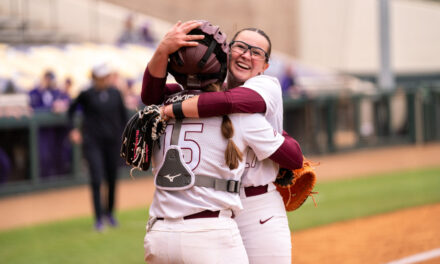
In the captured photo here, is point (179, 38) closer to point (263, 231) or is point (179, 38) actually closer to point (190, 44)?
point (190, 44)

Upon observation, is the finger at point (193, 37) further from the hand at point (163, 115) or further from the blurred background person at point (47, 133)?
the blurred background person at point (47, 133)

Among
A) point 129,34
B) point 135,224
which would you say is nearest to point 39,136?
point 135,224

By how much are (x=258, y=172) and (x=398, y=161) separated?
13449 mm

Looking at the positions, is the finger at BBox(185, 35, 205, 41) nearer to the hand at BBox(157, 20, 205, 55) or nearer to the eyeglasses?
the hand at BBox(157, 20, 205, 55)

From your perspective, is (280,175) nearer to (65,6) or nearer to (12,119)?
(12,119)

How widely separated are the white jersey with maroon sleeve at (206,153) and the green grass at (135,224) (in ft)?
12.0

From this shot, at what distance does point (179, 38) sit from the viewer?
2461 mm

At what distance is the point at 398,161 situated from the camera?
15.6m

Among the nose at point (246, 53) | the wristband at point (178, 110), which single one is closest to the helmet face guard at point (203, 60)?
the wristband at point (178, 110)

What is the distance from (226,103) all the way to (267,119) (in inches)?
14.9

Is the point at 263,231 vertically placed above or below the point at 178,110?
below

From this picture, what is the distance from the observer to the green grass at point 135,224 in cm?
634

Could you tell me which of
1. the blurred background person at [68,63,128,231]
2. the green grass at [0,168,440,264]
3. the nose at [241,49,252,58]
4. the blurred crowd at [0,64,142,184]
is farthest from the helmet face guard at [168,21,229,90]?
the blurred crowd at [0,64,142,184]

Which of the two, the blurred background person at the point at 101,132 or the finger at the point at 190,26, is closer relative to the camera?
the finger at the point at 190,26
